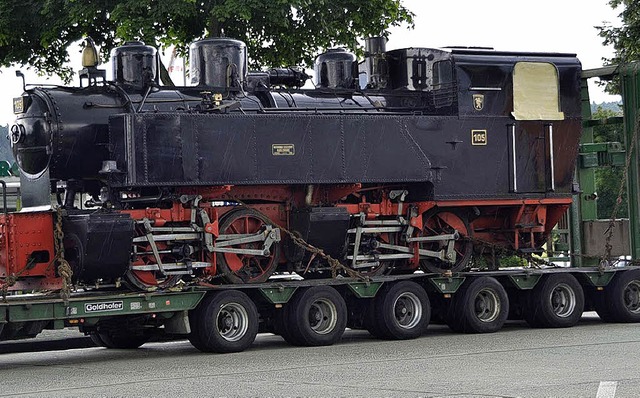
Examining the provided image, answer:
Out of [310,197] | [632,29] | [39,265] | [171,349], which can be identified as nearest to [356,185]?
[310,197]

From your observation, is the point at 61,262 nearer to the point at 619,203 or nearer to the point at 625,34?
the point at 619,203

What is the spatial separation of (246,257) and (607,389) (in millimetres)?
6993

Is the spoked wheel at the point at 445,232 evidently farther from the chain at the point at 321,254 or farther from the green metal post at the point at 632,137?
the green metal post at the point at 632,137

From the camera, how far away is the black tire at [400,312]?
60.3 feet

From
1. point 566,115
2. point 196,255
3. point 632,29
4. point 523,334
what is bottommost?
point 523,334

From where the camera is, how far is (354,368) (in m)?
14.6

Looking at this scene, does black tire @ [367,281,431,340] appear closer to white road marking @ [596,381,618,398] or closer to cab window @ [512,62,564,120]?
cab window @ [512,62,564,120]

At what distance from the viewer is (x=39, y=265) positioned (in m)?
16.4

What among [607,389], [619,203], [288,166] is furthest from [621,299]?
[607,389]

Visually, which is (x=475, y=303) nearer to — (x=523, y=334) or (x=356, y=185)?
(x=523, y=334)

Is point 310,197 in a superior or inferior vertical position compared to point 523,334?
superior

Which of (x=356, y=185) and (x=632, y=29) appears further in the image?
(x=632, y=29)

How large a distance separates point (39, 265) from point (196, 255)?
215 centimetres

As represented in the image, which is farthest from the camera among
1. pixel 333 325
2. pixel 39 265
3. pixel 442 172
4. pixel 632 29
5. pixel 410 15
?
pixel 632 29
